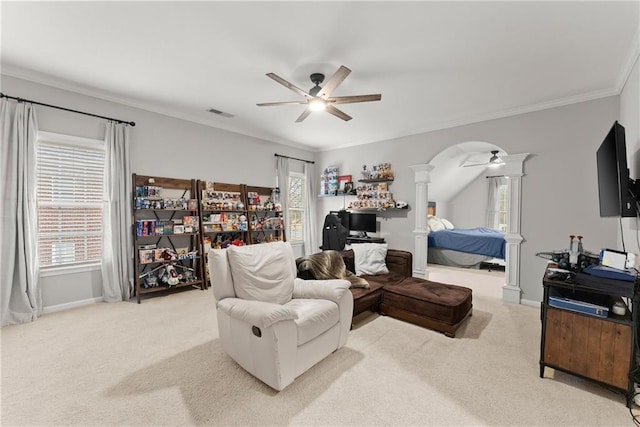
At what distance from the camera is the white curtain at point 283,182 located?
18.4 ft

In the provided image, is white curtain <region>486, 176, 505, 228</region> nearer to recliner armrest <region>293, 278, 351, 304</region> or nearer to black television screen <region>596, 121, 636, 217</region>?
black television screen <region>596, 121, 636, 217</region>

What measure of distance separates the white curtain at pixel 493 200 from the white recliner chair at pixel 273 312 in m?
7.39

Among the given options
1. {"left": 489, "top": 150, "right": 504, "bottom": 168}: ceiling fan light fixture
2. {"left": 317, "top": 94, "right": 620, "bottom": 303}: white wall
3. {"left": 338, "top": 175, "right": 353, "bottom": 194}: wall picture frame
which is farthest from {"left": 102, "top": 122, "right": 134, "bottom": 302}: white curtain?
{"left": 489, "top": 150, "right": 504, "bottom": 168}: ceiling fan light fixture

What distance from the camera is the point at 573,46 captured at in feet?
7.91

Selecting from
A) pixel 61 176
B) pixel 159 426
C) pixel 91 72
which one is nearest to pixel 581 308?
pixel 159 426

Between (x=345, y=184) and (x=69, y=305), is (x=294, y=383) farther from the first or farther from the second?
(x=345, y=184)

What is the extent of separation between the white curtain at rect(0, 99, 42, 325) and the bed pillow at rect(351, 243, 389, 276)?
12.1ft

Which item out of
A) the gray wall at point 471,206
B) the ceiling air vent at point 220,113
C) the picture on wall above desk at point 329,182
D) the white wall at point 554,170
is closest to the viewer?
the white wall at point 554,170

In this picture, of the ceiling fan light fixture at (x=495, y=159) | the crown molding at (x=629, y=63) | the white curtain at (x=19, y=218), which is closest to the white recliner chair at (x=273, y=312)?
the white curtain at (x=19, y=218)

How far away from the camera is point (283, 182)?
18.6 feet

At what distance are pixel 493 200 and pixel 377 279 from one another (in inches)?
253

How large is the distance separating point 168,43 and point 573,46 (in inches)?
137

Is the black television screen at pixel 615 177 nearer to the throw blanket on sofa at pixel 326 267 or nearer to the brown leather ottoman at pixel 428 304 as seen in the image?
the brown leather ottoman at pixel 428 304

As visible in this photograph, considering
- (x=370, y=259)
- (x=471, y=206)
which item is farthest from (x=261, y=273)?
(x=471, y=206)
